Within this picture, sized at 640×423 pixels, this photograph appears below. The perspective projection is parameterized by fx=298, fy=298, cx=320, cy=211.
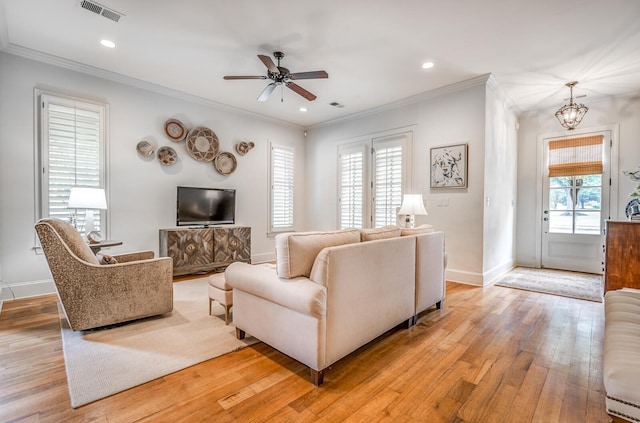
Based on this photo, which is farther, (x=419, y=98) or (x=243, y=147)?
(x=243, y=147)

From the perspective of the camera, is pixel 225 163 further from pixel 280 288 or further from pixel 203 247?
pixel 280 288

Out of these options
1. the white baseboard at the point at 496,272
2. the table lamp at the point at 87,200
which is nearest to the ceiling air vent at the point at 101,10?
the table lamp at the point at 87,200

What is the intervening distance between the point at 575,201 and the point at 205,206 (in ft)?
20.7

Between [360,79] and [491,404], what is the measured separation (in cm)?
390

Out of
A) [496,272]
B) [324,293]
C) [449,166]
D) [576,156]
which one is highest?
[576,156]

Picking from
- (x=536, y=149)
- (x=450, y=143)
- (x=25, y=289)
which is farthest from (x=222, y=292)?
(x=536, y=149)

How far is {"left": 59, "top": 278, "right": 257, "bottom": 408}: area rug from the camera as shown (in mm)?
1824

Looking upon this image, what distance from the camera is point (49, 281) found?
3676mm

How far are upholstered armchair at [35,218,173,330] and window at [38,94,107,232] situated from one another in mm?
1485

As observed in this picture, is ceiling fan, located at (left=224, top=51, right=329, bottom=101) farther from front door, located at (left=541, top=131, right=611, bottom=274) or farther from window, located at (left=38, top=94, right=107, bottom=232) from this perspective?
front door, located at (left=541, top=131, right=611, bottom=274)

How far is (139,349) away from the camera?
2242mm

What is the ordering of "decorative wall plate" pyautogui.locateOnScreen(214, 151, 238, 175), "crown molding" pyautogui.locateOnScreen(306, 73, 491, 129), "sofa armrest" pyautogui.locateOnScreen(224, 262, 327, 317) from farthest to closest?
"decorative wall plate" pyautogui.locateOnScreen(214, 151, 238, 175) → "crown molding" pyautogui.locateOnScreen(306, 73, 491, 129) → "sofa armrest" pyautogui.locateOnScreen(224, 262, 327, 317)

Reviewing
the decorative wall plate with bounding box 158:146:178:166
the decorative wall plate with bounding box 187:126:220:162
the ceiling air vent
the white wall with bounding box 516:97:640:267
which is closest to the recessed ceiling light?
the ceiling air vent

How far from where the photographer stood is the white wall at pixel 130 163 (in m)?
3.44
